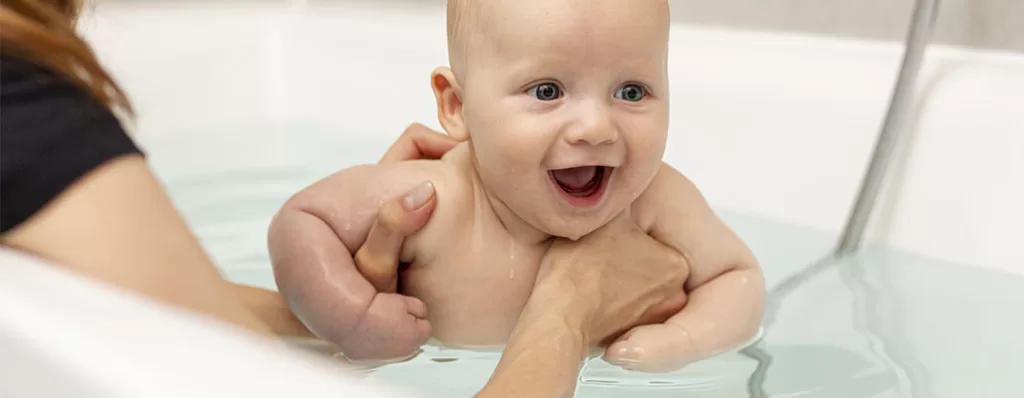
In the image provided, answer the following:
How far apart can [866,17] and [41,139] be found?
94cm

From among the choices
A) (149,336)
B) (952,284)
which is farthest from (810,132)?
(149,336)

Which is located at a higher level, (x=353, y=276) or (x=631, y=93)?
(x=631, y=93)

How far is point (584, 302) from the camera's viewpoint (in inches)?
27.6

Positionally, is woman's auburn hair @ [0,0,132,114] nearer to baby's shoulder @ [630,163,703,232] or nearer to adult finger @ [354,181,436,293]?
adult finger @ [354,181,436,293]

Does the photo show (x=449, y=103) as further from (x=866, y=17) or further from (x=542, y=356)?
(x=866, y=17)

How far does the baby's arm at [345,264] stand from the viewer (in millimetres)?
716

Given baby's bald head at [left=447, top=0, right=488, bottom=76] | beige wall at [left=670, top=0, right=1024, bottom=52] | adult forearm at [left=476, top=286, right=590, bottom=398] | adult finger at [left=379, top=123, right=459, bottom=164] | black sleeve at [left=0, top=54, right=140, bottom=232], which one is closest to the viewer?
black sleeve at [left=0, top=54, right=140, bottom=232]

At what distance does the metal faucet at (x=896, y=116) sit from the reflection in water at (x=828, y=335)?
55 mm

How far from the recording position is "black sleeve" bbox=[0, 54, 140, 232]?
439mm

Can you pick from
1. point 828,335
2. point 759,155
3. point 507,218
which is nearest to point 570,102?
point 507,218

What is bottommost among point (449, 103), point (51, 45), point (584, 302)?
point (584, 302)

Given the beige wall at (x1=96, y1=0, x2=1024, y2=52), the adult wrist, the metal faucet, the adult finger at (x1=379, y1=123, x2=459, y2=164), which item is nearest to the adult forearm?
the adult wrist

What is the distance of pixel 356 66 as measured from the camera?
4.66ft

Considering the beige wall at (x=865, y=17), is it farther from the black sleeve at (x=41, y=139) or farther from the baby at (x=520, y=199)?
the black sleeve at (x=41, y=139)
